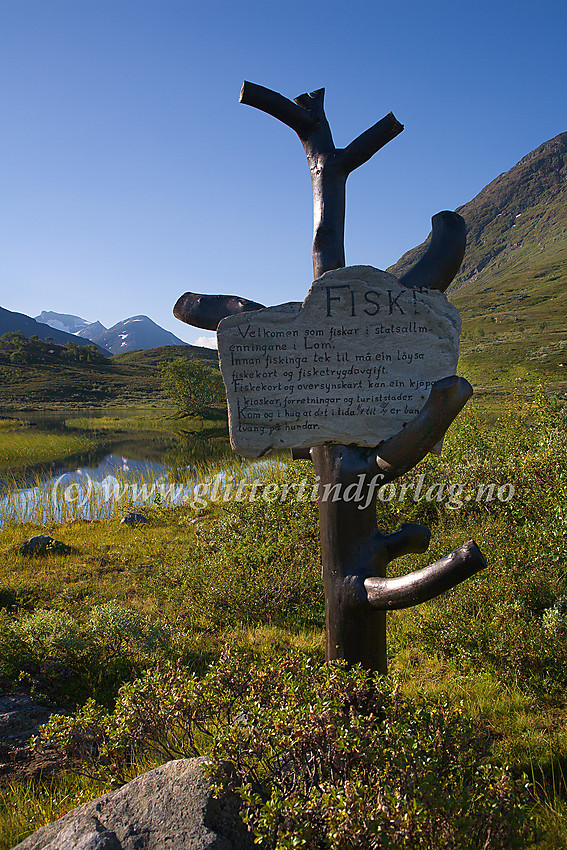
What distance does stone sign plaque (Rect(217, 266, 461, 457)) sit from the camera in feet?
11.7

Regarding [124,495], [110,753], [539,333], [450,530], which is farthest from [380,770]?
[539,333]

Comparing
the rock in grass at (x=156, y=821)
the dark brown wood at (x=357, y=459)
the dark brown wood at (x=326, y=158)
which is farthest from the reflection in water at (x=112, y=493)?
the rock in grass at (x=156, y=821)

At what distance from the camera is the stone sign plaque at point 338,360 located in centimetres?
355

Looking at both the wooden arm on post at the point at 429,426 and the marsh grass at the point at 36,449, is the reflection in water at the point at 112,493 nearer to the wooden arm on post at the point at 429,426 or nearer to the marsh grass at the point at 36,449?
the marsh grass at the point at 36,449

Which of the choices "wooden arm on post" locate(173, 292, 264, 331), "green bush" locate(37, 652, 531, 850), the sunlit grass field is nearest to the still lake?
the sunlit grass field

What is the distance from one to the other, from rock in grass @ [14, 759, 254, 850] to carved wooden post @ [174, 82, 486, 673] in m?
1.57

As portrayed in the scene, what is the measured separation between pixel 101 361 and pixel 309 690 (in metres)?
161

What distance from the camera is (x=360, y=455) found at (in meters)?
3.80

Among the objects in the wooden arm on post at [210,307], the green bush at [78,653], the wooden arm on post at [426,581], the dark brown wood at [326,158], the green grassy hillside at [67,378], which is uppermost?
the green grassy hillside at [67,378]

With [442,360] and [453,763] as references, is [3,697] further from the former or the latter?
[442,360]

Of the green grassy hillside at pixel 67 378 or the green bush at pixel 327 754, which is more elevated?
the green grassy hillside at pixel 67 378

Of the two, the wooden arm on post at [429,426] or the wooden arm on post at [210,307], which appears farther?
the wooden arm on post at [210,307]

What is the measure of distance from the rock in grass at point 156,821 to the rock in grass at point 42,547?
954cm

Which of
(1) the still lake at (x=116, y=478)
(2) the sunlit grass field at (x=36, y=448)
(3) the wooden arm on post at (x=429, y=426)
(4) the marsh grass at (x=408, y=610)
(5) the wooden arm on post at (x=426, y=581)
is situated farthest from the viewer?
(2) the sunlit grass field at (x=36, y=448)
